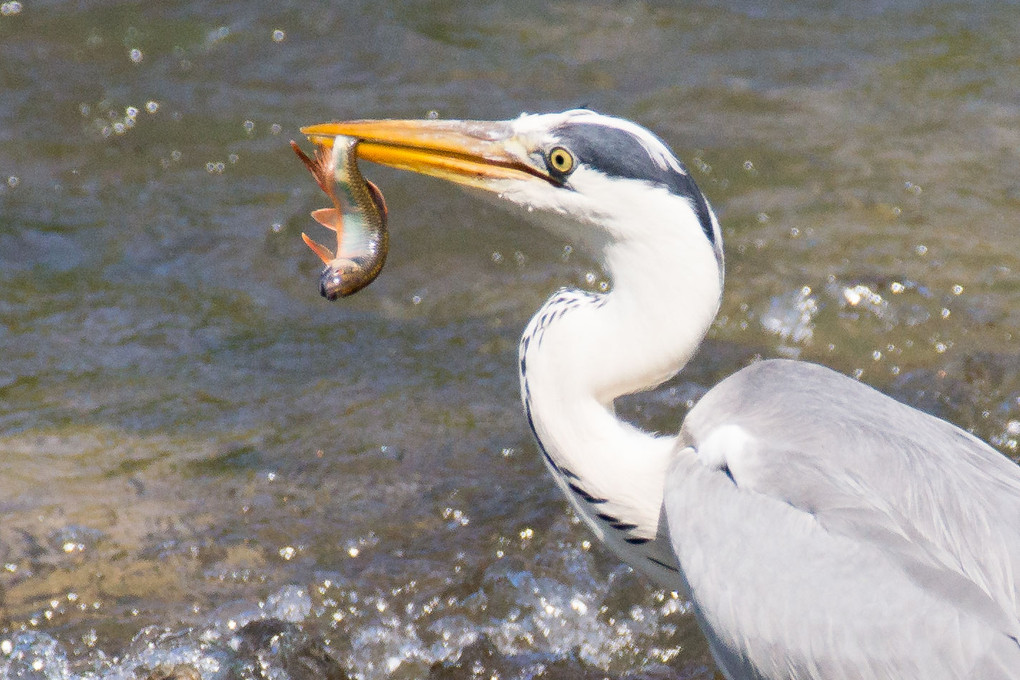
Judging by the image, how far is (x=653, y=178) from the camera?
3.19 meters

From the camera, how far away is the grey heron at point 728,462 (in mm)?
2855

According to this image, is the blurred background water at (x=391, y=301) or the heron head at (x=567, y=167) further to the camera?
the blurred background water at (x=391, y=301)

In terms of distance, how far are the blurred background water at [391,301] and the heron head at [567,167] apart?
1501mm

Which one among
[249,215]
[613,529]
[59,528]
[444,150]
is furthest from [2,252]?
[613,529]

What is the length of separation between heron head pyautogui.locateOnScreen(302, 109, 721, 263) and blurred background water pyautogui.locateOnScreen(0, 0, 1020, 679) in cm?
150

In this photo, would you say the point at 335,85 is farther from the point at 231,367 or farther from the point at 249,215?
the point at 231,367

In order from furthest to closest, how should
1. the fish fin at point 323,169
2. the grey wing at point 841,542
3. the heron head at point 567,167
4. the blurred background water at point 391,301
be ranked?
the blurred background water at point 391,301, the fish fin at point 323,169, the heron head at point 567,167, the grey wing at point 841,542

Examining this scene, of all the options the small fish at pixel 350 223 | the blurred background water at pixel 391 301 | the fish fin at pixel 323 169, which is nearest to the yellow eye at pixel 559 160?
the small fish at pixel 350 223

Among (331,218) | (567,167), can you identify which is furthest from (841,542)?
(331,218)

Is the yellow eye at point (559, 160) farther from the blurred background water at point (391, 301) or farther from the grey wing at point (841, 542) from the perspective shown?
the blurred background water at point (391, 301)

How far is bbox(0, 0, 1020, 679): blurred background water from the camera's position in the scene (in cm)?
413

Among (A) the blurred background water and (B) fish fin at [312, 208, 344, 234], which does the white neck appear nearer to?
(B) fish fin at [312, 208, 344, 234]

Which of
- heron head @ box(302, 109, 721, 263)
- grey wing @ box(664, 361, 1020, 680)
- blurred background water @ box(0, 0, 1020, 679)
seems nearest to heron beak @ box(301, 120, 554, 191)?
heron head @ box(302, 109, 721, 263)

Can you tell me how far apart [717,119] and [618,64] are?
866 millimetres
